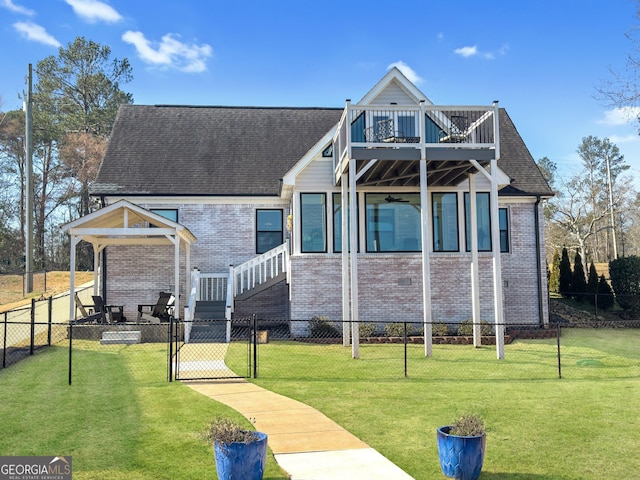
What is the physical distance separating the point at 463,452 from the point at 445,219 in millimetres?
12609

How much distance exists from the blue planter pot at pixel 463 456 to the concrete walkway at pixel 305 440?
0.47 metres

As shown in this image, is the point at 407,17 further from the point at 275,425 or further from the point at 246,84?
the point at 275,425

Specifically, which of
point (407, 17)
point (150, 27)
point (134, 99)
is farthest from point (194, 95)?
point (407, 17)

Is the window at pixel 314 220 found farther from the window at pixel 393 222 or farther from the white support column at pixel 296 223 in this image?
the window at pixel 393 222

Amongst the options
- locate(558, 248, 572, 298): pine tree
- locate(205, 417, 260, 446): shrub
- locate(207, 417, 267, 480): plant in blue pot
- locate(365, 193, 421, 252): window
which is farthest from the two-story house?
locate(558, 248, 572, 298): pine tree

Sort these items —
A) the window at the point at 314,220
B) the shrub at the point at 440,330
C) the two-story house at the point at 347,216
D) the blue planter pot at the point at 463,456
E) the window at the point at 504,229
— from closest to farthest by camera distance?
1. the blue planter pot at the point at 463,456
2. the two-story house at the point at 347,216
3. the shrub at the point at 440,330
4. the window at the point at 314,220
5. the window at the point at 504,229

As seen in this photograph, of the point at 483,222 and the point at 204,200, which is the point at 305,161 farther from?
the point at 483,222

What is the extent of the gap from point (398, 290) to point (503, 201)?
5.49m

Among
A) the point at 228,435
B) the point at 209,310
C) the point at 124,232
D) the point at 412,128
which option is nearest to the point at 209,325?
the point at 209,310

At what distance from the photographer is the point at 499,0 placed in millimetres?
16281

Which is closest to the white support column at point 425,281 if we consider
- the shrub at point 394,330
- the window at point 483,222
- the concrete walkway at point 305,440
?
the shrub at point 394,330

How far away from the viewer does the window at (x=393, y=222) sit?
56.6 feet

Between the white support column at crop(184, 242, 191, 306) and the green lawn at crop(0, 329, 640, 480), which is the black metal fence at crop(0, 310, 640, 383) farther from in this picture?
the white support column at crop(184, 242, 191, 306)

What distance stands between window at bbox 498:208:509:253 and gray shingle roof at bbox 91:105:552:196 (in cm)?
76
